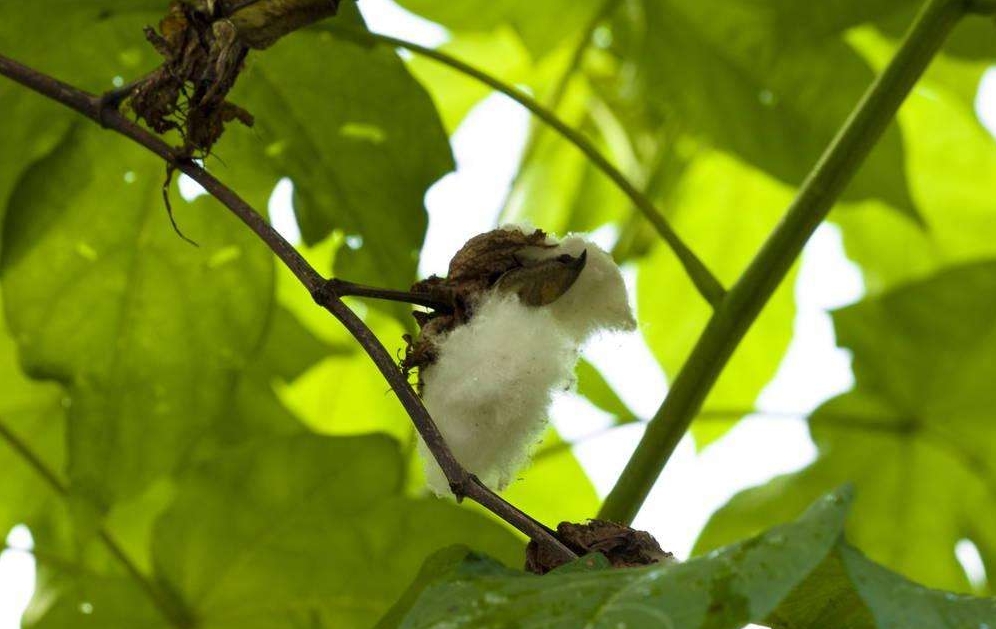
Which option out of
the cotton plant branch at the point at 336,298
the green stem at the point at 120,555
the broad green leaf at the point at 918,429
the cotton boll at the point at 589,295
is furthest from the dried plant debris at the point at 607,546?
the broad green leaf at the point at 918,429

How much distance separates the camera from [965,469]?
1.00 meters

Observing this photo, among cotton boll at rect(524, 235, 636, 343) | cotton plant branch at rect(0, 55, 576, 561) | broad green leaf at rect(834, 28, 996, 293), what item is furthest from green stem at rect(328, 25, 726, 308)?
broad green leaf at rect(834, 28, 996, 293)

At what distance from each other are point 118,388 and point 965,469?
627 millimetres

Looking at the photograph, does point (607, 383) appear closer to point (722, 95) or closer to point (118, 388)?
point (722, 95)

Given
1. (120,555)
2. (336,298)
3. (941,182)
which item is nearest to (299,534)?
(120,555)

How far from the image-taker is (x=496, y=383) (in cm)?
53

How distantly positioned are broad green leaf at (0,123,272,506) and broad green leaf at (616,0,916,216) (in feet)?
1.11

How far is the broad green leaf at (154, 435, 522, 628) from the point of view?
0.76m

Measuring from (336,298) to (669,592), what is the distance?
0.17 meters

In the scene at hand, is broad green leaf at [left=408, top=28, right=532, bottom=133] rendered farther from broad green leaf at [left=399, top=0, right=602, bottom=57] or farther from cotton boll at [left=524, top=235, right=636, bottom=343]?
cotton boll at [left=524, top=235, right=636, bottom=343]

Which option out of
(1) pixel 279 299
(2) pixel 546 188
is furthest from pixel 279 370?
(2) pixel 546 188

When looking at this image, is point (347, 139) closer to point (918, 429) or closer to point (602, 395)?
point (602, 395)

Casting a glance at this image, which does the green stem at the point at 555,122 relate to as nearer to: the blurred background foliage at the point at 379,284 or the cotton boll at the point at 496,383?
the blurred background foliage at the point at 379,284

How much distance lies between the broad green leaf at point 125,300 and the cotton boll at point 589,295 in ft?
0.82
